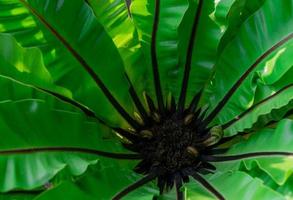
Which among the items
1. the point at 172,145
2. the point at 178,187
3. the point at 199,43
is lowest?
the point at 178,187

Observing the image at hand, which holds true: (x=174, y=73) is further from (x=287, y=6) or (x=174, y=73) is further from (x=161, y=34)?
(x=287, y=6)

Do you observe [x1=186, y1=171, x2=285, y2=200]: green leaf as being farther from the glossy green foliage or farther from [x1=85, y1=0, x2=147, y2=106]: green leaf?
[x1=85, y1=0, x2=147, y2=106]: green leaf

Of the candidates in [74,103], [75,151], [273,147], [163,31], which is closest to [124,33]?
[163,31]

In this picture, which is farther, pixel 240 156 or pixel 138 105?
pixel 138 105

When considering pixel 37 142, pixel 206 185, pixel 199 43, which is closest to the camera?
pixel 37 142

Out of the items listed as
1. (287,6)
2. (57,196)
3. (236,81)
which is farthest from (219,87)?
(57,196)

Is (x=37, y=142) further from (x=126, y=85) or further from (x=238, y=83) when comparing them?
(x=238, y=83)

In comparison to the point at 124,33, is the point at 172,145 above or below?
below

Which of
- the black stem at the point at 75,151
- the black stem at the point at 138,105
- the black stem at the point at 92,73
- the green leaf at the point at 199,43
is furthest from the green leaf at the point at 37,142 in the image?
the green leaf at the point at 199,43

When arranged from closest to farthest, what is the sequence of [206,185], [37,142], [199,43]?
[37,142] → [206,185] → [199,43]
